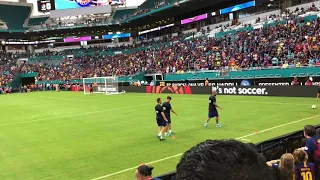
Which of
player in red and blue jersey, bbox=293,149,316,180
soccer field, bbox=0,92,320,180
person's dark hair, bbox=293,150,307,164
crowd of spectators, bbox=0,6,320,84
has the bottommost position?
soccer field, bbox=0,92,320,180

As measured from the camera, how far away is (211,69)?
4150 centimetres

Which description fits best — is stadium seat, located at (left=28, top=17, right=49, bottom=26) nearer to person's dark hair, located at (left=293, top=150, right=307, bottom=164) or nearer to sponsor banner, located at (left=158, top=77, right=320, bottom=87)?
sponsor banner, located at (left=158, top=77, right=320, bottom=87)

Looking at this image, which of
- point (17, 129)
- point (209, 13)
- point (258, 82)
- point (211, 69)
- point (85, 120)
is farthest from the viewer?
point (209, 13)

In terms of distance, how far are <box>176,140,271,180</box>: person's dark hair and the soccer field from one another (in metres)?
8.35

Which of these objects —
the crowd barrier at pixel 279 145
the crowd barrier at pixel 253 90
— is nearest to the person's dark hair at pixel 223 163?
the crowd barrier at pixel 279 145

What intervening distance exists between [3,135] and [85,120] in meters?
5.47

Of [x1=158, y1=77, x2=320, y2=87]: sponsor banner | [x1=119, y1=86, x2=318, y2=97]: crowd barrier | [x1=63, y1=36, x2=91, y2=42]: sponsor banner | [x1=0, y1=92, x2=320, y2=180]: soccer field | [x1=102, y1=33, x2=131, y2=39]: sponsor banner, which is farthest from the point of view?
[x1=63, y1=36, x2=91, y2=42]: sponsor banner

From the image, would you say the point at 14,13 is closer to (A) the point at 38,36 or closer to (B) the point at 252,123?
(A) the point at 38,36

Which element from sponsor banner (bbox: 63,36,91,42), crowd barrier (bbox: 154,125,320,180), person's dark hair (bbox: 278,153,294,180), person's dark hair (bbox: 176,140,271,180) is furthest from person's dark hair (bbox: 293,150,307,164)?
sponsor banner (bbox: 63,36,91,42)

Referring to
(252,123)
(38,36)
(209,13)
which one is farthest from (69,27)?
(252,123)

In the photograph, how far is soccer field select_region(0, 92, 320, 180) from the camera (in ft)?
33.7

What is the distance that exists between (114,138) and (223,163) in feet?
45.9

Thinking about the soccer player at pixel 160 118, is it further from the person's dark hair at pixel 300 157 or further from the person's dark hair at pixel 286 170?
the person's dark hair at pixel 286 170

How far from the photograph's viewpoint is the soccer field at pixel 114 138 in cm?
1027
